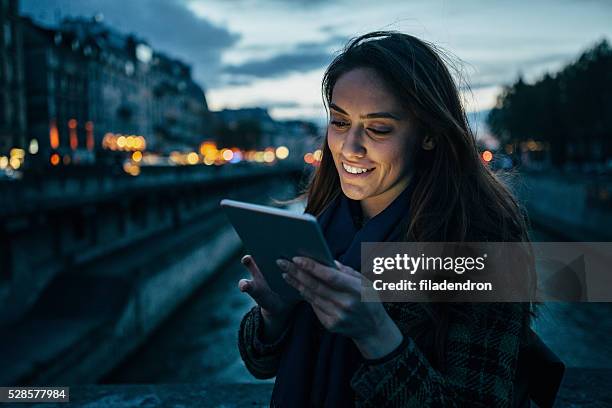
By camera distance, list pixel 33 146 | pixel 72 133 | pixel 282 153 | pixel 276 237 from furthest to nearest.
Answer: pixel 282 153
pixel 72 133
pixel 33 146
pixel 276 237

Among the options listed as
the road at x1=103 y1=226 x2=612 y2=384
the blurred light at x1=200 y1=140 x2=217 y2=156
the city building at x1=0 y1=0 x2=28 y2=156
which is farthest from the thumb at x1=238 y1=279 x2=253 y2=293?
the blurred light at x1=200 y1=140 x2=217 y2=156

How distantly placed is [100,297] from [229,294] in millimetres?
10007

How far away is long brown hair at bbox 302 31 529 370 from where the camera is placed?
1561 millimetres

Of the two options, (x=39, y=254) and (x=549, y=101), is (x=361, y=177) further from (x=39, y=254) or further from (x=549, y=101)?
(x=549, y=101)

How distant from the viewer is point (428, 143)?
174 cm

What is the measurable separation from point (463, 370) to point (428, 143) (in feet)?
2.38

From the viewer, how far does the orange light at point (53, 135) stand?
40.8 metres

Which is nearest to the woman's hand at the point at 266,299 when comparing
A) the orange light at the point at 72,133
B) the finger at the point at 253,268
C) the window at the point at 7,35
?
the finger at the point at 253,268

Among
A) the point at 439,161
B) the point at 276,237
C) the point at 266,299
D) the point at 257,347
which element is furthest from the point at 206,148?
the point at 276,237

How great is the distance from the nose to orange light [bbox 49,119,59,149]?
4398 centimetres

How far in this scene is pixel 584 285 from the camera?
2.32 metres

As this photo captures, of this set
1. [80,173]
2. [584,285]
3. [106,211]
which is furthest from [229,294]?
[584,285]

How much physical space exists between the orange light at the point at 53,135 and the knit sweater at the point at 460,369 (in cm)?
4437

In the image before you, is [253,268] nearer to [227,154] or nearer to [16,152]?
A: [16,152]
